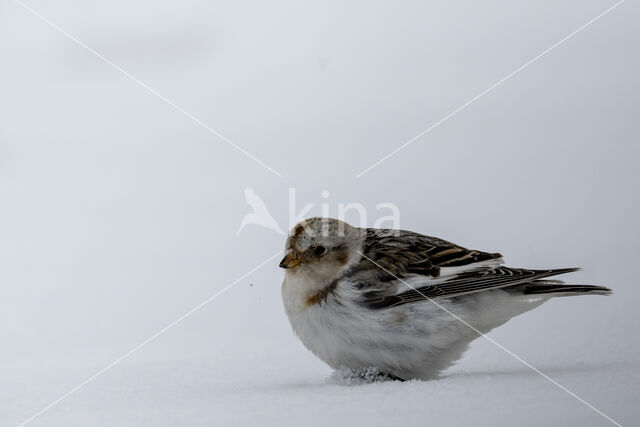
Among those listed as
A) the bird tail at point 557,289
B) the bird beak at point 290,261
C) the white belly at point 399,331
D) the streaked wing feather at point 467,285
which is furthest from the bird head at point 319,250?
the bird tail at point 557,289

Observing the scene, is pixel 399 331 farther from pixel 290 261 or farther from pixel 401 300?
pixel 290 261

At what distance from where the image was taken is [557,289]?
12.1 feet

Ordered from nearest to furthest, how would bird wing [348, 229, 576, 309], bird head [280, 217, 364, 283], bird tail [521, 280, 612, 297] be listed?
1. bird tail [521, 280, 612, 297]
2. bird wing [348, 229, 576, 309]
3. bird head [280, 217, 364, 283]

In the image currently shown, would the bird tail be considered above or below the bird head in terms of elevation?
below

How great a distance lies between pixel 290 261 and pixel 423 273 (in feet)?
2.01

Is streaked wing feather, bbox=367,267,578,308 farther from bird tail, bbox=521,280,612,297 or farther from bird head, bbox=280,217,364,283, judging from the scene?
bird head, bbox=280,217,364,283

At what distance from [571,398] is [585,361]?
793 mm

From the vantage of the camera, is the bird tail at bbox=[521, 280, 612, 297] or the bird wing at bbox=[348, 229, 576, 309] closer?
→ the bird tail at bbox=[521, 280, 612, 297]

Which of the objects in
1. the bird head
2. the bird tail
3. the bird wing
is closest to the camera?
the bird tail

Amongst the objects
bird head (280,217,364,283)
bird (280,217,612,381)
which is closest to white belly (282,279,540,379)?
bird (280,217,612,381)

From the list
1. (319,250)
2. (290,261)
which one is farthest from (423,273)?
(290,261)

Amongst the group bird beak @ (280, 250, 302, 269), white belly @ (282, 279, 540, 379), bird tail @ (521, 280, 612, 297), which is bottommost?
white belly @ (282, 279, 540, 379)

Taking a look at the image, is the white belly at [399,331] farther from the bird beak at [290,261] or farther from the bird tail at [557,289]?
the bird beak at [290,261]

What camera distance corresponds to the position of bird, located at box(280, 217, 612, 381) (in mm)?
3672
